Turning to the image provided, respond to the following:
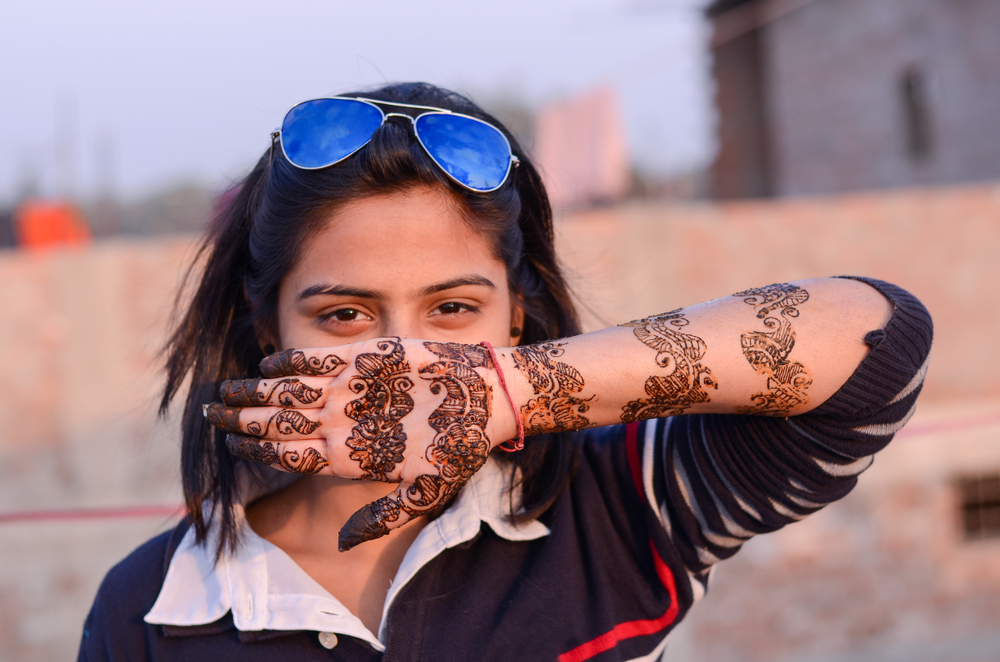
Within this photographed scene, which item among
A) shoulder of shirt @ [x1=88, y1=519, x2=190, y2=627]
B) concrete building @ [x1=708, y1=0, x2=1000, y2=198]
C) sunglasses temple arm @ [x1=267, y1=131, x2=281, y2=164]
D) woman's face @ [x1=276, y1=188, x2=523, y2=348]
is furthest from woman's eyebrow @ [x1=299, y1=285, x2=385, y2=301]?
concrete building @ [x1=708, y1=0, x2=1000, y2=198]

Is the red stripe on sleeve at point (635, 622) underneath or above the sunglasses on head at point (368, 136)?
underneath

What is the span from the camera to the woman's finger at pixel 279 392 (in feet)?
3.52

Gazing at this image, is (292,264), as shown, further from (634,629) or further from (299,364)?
(634,629)

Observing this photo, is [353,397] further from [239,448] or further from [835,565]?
[835,565]

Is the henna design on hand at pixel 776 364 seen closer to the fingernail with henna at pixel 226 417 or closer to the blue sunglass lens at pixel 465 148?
the blue sunglass lens at pixel 465 148

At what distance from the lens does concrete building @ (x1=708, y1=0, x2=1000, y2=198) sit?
27.1ft

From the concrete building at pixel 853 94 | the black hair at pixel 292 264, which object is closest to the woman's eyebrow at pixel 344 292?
the black hair at pixel 292 264

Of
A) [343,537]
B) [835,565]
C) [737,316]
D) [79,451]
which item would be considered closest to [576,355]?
[737,316]

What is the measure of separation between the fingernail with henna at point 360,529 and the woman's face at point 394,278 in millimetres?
355

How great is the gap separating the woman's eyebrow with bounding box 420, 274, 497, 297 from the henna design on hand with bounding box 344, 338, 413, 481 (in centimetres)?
27

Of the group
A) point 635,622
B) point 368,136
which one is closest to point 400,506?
point 635,622

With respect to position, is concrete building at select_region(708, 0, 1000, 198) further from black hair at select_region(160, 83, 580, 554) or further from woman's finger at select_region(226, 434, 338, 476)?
woman's finger at select_region(226, 434, 338, 476)

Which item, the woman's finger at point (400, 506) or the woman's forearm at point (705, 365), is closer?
the woman's finger at point (400, 506)

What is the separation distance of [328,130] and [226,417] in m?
0.59
